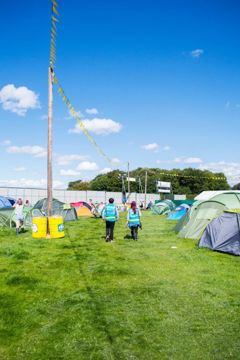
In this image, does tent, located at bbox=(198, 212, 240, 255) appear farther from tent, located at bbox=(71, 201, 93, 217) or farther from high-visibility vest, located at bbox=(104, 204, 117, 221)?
tent, located at bbox=(71, 201, 93, 217)

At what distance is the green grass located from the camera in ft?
15.4

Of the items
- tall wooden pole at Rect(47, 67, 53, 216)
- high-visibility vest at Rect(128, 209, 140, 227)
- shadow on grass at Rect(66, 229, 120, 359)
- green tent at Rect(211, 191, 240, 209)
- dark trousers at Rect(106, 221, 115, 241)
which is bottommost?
shadow on grass at Rect(66, 229, 120, 359)

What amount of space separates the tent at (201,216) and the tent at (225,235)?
2198mm

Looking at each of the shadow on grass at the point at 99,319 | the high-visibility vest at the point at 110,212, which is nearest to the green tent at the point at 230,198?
the high-visibility vest at the point at 110,212

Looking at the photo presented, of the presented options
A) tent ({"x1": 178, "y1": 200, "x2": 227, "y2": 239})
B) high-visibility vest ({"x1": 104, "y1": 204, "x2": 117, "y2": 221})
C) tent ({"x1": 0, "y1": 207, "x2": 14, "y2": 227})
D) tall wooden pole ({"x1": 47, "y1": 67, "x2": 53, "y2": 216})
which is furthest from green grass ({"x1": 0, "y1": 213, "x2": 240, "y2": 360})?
tent ({"x1": 0, "y1": 207, "x2": 14, "y2": 227})

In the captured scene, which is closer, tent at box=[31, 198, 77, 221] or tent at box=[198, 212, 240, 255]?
tent at box=[198, 212, 240, 255]

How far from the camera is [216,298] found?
22.2 feet

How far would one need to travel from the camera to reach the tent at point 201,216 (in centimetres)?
1480

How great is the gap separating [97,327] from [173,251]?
23.2ft

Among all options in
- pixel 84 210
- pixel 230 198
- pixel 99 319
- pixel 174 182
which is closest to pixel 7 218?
pixel 84 210

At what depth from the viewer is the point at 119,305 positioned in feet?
20.9

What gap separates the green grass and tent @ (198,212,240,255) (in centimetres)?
52

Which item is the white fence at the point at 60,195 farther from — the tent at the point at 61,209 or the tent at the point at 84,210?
the tent at the point at 61,209

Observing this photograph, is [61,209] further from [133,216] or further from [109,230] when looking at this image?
[133,216]
